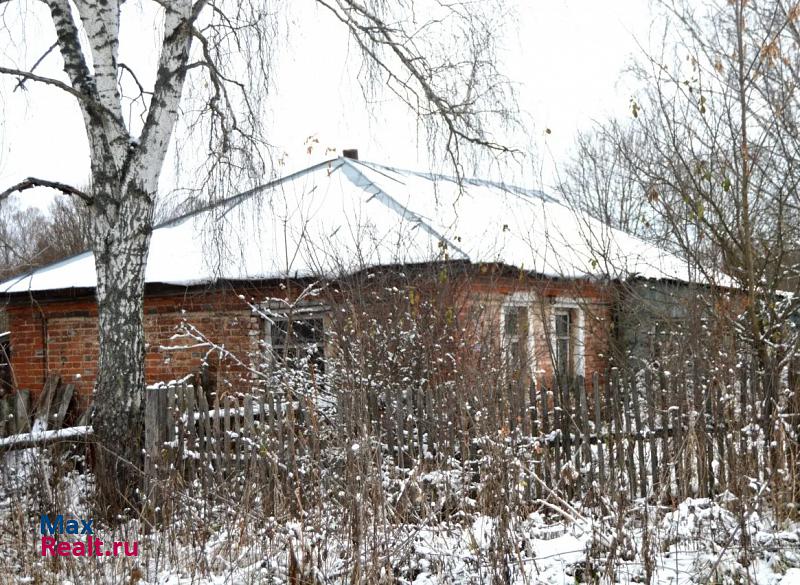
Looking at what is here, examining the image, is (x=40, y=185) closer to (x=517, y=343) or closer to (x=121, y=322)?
(x=121, y=322)

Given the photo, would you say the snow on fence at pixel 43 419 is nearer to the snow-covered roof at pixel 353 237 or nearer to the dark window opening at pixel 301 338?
the snow-covered roof at pixel 353 237

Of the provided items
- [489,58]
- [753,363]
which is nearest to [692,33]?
[489,58]

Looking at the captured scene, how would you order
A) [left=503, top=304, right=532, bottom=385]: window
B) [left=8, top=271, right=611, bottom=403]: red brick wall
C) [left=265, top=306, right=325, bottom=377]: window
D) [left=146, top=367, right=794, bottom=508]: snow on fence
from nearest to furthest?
[left=146, top=367, right=794, bottom=508]: snow on fence
[left=503, top=304, right=532, bottom=385]: window
[left=265, top=306, right=325, bottom=377]: window
[left=8, top=271, right=611, bottom=403]: red brick wall

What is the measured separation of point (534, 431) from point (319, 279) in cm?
295

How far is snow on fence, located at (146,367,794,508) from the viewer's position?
514 centimetres

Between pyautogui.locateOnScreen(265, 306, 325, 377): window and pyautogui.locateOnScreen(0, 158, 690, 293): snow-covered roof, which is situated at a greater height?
pyautogui.locateOnScreen(0, 158, 690, 293): snow-covered roof

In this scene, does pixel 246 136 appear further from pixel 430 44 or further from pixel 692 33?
pixel 692 33

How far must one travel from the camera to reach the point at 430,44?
696 cm

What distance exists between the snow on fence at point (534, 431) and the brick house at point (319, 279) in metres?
1.53

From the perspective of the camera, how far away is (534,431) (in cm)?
643

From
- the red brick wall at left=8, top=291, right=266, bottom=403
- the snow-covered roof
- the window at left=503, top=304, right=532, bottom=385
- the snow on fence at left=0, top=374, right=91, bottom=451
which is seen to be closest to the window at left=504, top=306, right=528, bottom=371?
the window at left=503, top=304, right=532, bottom=385

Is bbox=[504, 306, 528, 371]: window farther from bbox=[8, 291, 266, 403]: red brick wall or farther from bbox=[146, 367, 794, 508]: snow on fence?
bbox=[8, 291, 266, 403]: red brick wall

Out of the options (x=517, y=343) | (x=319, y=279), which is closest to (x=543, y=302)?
(x=517, y=343)

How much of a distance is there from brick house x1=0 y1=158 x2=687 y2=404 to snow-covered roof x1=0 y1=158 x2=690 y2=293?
0.04 meters
